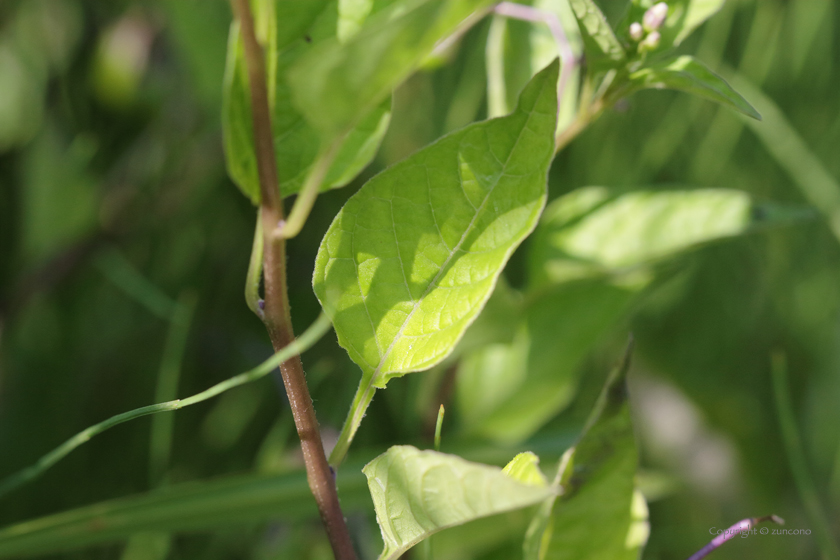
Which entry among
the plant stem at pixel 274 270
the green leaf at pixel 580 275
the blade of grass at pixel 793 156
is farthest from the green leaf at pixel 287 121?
the blade of grass at pixel 793 156

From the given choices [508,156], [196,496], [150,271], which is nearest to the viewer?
[508,156]

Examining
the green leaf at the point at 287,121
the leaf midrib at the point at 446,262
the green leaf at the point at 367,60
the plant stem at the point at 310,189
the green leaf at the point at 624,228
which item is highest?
the green leaf at the point at 287,121

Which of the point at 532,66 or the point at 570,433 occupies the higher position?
the point at 532,66

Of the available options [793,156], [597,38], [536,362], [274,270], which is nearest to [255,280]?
[274,270]

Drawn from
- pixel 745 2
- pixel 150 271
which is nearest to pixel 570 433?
pixel 150 271

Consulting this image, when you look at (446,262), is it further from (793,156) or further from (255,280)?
(793,156)

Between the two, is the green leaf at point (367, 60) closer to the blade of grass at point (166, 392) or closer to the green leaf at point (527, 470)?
the green leaf at point (527, 470)

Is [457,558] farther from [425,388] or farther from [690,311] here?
[690,311]
